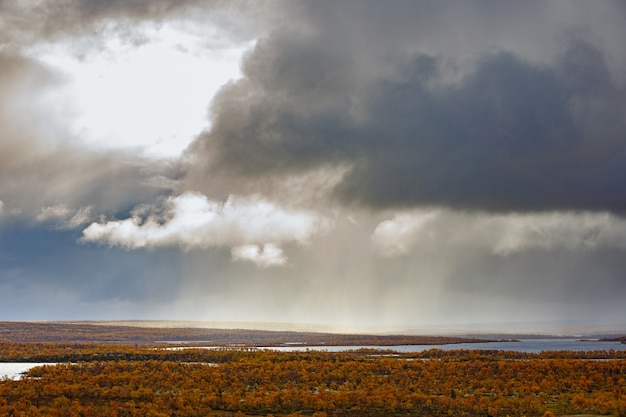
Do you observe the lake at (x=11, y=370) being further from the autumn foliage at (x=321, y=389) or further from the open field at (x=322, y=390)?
the open field at (x=322, y=390)

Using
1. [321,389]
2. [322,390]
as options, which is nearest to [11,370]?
[321,389]

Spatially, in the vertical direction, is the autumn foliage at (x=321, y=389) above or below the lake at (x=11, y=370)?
above

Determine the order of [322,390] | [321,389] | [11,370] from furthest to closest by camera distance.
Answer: [11,370], [321,389], [322,390]

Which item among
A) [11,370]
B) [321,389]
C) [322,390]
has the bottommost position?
[11,370]

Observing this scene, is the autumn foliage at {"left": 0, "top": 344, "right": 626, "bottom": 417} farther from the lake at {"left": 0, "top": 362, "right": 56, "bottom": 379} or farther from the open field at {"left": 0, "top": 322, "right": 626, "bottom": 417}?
the lake at {"left": 0, "top": 362, "right": 56, "bottom": 379}

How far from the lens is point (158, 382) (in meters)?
109

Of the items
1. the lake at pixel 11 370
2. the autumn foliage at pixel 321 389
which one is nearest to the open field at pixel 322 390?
the autumn foliage at pixel 321 389

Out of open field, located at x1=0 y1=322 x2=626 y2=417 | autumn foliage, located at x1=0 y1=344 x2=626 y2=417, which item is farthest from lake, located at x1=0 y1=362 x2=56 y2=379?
open field, located at x1=0 y1=322 x2=626 y2=417

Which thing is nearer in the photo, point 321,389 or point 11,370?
point 321,389

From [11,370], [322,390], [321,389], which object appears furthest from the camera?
[11,370]

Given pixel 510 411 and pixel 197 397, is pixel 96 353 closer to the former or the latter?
pixel 197 397

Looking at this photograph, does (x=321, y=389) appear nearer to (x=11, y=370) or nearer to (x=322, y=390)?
(x=322, y=390)

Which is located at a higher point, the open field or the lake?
the open field

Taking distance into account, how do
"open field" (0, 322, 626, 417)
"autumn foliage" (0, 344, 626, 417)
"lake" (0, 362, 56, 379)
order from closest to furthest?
"open field" (0, 322, 626, 417) < "autumn foliage" (0, 344, 626, 417) < "lake" (0, 362, 56, 379)
